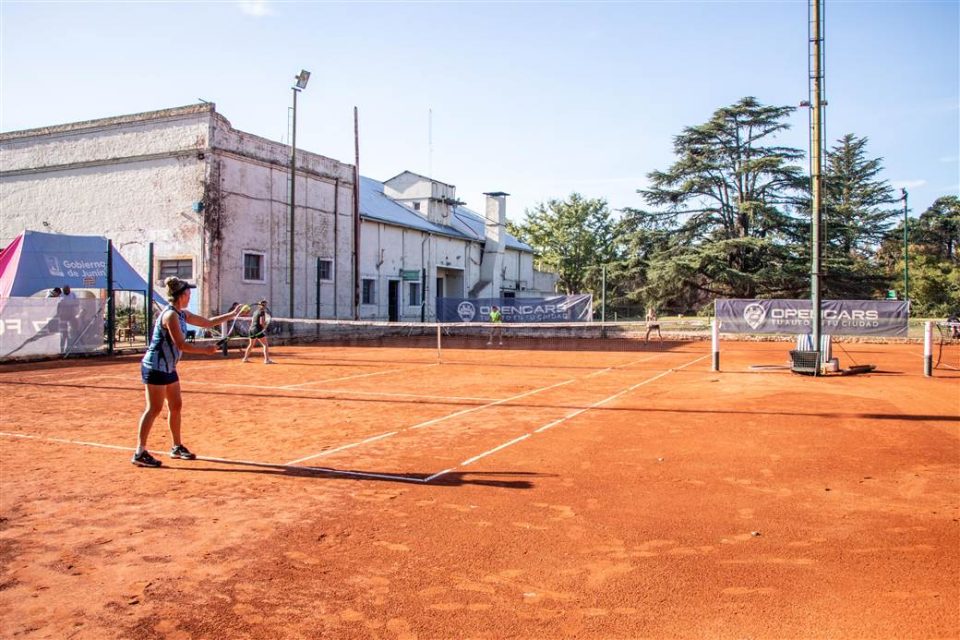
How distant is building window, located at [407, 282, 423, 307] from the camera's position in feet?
137

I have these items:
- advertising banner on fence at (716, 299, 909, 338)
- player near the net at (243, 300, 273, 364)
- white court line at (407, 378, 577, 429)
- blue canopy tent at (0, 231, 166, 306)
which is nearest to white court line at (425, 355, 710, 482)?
white court line at (407, 378, 577, 429)

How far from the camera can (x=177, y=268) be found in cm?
2847

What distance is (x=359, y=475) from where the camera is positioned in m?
7.04

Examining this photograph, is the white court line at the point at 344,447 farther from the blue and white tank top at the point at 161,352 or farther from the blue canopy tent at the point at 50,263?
the blue canopy tent at the point at 50,263

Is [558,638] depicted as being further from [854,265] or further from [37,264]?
[854,265]

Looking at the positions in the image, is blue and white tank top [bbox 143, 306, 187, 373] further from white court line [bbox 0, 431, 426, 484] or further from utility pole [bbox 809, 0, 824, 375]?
utility pole [bbox 809, 0, 824, 375]

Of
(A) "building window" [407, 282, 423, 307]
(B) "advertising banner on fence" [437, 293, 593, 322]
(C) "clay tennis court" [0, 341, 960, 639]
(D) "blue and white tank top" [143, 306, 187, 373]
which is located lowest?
(C) "clay tennis court" [0, 341, 960, 639]

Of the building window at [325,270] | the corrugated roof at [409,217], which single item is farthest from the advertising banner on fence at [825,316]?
the corrugated roof at [409,217]

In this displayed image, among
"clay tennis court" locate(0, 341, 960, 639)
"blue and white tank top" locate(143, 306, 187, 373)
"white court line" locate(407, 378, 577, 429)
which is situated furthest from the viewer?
"white court line" locate(407, 378, 577, 429)

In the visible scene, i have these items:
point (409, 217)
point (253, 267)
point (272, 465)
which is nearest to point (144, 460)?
point (272, 465)

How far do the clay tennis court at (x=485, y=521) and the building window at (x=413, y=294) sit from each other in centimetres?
2999

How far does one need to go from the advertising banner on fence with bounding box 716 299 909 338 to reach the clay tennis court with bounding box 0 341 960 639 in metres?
16.8

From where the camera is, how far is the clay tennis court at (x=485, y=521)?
4.02 meters

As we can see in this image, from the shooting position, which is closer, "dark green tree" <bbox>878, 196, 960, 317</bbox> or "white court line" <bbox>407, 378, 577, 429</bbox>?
"white court line" <bbox>407, 378, 577, 429</bbox>
